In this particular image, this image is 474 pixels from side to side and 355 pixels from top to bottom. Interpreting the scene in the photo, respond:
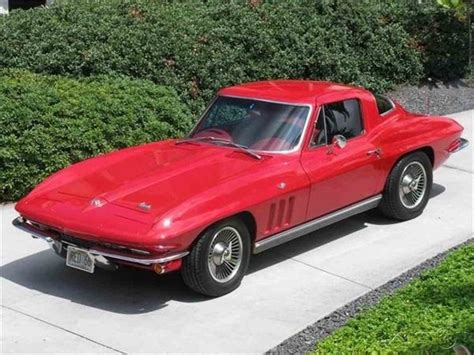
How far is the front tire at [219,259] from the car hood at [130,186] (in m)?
0.33

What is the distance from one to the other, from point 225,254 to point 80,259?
1012 millimetres

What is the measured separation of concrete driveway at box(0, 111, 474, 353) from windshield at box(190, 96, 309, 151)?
963 mm

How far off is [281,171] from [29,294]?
2.07 metres

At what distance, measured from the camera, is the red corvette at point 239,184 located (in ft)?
18.6

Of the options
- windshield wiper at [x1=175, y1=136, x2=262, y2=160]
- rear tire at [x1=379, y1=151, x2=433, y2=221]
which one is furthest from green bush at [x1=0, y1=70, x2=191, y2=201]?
rear tire at [x1=379, y1=151, x2=433, y2=221]

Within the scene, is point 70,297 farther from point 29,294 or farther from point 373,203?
point 373,203

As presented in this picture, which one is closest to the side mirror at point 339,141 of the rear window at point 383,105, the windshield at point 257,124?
the windshield at point 257,124

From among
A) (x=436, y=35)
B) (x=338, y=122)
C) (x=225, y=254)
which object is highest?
(x=436, y=35)

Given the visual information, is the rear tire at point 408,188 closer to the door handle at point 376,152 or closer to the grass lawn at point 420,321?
the door handle at point 376,152

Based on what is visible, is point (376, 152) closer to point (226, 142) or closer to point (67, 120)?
point (226, 142)

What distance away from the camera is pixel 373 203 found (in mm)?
7469

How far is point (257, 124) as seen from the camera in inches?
272

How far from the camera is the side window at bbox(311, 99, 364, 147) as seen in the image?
22.8 ft

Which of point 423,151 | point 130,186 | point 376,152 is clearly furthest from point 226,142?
point 423,151
